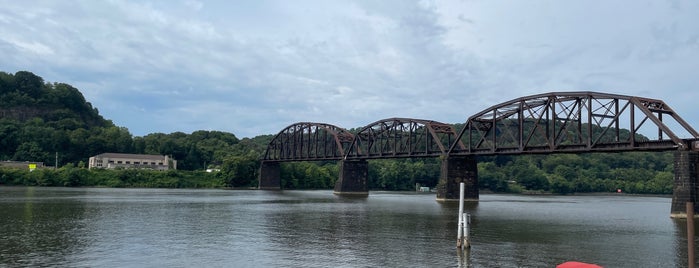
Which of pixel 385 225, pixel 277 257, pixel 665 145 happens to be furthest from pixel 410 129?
pixel 277 257

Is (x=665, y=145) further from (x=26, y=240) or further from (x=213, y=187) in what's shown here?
(x=213, y=187)

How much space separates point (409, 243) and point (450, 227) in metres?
13.2

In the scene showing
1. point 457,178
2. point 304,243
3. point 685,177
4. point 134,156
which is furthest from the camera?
point 134,156

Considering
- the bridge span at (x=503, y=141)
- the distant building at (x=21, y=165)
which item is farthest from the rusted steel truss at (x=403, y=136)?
the distant building at (x=21, y=165)

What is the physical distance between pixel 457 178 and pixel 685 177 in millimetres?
46587

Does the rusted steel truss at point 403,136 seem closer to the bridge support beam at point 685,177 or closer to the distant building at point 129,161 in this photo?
the bridge support beam at point 685,177

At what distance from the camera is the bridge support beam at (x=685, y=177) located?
60.5 metres

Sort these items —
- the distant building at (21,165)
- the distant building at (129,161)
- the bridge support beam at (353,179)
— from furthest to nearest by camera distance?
the distant building at (129,161) < the distant building at (21,165) < the bridge support beam at (353,179)

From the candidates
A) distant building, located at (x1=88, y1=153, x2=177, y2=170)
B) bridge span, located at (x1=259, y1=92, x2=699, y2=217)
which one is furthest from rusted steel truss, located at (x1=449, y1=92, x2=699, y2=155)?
distant building, located at (x1=88, y1=153, x2=177, y2=170)

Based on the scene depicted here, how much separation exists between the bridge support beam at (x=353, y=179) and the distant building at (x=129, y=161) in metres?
75.3

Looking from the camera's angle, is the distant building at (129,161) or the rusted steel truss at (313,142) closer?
the rusted steel truss at (313,142)

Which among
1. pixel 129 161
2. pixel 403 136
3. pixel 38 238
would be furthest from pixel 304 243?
pixel 129 161

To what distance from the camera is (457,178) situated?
343 feet

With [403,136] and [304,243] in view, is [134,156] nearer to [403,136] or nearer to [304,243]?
[403,136]
